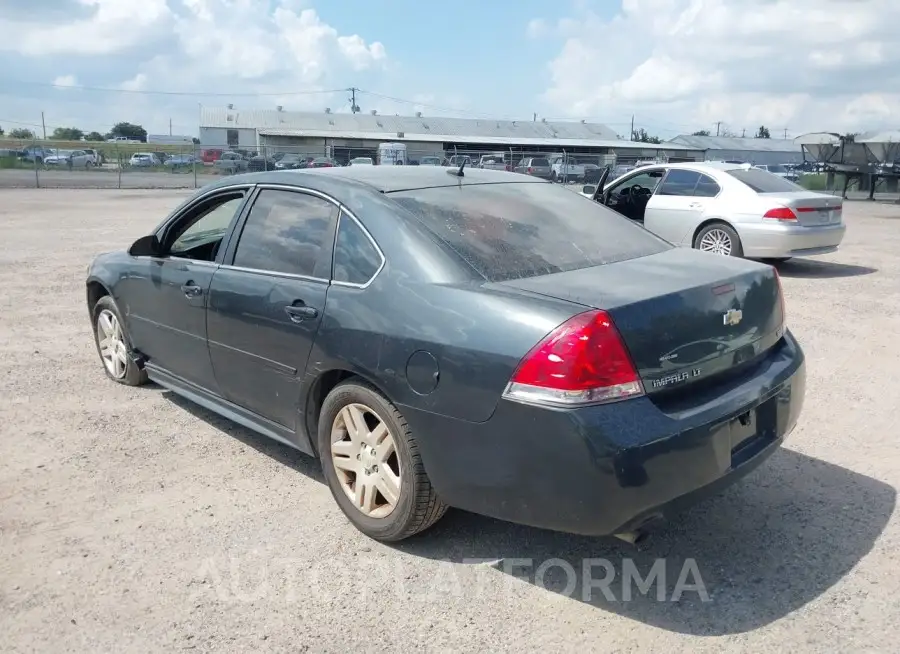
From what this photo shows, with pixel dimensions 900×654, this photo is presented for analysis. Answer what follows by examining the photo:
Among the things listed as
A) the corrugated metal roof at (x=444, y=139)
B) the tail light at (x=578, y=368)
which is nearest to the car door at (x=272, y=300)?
the tail light at (x=578, y=368)

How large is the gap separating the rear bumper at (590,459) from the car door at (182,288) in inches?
72.7

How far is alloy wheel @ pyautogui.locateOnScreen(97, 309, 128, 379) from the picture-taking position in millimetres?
5566

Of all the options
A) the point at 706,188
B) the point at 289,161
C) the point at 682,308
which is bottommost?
the point at 682,308

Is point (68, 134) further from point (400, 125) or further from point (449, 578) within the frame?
point (449, 578)

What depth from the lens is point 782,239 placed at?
993 centimetres

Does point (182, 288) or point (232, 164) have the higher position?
point (232, 164)

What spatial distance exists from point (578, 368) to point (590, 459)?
32 cm

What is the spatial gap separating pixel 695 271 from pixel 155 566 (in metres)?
2.68

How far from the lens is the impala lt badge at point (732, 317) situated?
3209mm

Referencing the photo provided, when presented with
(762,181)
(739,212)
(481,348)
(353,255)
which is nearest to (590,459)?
(481,348)

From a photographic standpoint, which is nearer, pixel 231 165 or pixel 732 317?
pixel 732 317

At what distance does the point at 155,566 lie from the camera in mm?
3283

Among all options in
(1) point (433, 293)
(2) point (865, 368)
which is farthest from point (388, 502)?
(2) point (865, 368)

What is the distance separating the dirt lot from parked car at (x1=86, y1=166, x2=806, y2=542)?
1.04 ft
